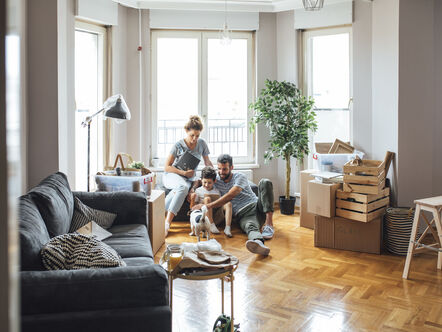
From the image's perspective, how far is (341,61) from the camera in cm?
612

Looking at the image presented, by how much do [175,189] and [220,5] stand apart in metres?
2.48

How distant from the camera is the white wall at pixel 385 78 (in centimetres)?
504

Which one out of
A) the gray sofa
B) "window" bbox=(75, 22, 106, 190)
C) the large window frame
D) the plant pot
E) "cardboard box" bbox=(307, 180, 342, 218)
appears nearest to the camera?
the gray sofa

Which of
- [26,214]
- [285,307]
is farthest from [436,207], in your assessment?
[26,214]

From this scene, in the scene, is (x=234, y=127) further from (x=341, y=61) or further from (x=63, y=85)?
(x=63, y=85)

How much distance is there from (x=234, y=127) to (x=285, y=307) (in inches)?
149

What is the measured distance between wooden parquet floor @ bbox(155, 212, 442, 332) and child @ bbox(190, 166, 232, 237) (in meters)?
0.55

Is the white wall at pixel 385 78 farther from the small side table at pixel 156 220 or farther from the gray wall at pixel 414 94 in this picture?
the small side table at pixel 156 220

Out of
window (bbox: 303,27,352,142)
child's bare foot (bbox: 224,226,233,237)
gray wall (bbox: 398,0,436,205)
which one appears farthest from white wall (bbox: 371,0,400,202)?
child's bare foot (bbox: 224,226,233,237)

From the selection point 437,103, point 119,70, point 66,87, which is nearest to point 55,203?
point 66,87

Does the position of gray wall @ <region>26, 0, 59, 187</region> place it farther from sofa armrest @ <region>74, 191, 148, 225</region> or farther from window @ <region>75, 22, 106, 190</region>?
window @ <region>75, 22, 106, 190</region>

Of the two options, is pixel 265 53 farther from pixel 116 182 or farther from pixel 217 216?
pixel 116 182

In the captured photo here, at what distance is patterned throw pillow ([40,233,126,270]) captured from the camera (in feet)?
7.22

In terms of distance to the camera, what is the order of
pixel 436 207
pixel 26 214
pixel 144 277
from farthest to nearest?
pixel 436 207 < pixel 26 214 < pixel 144 277
